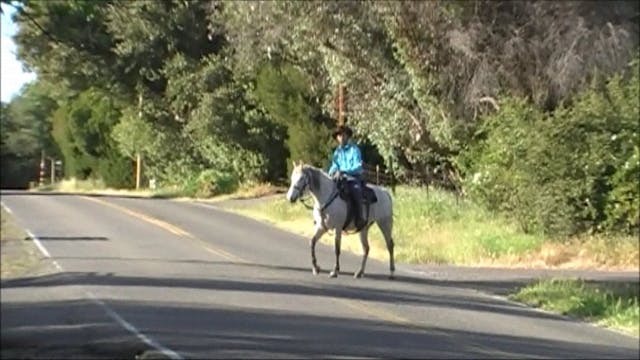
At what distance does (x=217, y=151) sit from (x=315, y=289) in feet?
109

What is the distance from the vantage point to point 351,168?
20766mm

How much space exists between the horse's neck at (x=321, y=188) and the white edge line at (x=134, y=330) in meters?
4.98

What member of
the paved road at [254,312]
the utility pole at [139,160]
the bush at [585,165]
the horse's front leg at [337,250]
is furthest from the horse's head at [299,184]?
the utility pole at [139,160]

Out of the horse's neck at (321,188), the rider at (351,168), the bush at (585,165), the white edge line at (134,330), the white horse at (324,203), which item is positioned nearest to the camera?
the white edge line at (134,330)

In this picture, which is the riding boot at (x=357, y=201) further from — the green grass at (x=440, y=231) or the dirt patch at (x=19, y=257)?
the dirt patch at (x=19, y=257)

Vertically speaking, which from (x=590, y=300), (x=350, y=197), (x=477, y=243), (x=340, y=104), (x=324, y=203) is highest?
(x=340, y=104)

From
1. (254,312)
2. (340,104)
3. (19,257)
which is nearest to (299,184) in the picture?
(254,312)

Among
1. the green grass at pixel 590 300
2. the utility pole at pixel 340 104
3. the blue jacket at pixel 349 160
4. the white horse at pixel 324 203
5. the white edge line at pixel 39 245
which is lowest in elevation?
the green grass at pixel 590 300

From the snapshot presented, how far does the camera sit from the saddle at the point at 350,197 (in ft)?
67.3

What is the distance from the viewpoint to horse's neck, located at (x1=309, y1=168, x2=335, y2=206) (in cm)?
2020

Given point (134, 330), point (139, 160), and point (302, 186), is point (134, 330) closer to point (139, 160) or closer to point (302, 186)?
point (302, 186)

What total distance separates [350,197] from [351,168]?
53 centimetres

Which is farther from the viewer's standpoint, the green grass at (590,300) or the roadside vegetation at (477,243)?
the roadside vegetation at (477,243)

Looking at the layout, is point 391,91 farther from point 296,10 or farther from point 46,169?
point 46,169
